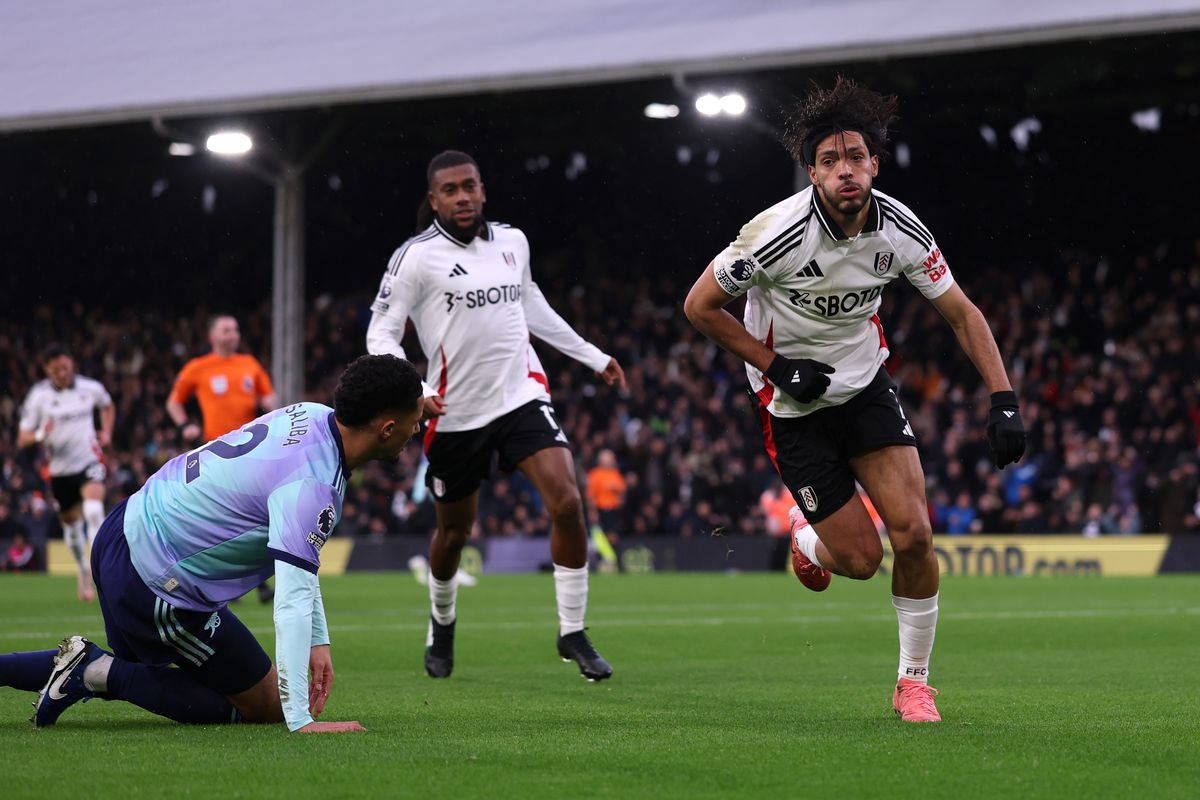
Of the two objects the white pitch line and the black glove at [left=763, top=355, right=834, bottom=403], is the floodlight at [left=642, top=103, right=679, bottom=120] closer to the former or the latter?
the white pitch line

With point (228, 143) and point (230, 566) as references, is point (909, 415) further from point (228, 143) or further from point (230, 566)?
point (230, 566)

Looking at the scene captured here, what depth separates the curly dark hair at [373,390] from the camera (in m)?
5.26

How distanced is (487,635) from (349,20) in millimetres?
13733

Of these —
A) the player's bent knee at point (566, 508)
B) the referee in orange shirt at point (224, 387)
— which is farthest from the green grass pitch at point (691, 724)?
the referee in orange shirt at point (224, 387)

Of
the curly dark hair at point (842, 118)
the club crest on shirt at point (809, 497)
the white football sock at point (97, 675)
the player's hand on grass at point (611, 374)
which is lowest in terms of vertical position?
the white football sock at point (97, 675)

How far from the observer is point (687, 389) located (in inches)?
1074

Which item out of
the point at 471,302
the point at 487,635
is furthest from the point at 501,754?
the point at 487,635

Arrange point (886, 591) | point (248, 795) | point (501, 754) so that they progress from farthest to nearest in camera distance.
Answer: point (886, 591)
point (501, 754)
point (248, 795)

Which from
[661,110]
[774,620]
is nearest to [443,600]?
[774,620]

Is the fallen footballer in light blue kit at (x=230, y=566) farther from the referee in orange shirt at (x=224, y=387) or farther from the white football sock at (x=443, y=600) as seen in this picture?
the referee in orange shirt at (x=224, y=387)

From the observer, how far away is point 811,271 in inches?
237

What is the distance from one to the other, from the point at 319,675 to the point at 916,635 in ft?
7.22

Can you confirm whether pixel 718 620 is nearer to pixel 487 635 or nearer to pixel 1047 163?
pixel 487 635

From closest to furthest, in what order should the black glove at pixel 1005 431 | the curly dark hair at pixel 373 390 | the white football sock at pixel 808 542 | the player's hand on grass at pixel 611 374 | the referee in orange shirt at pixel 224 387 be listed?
the curly dark hair at pixel 373 390 → the black glove at pixel 1005 431 → the white football sock at pixel 808 542 → the player's hand on grass at pixel 611 374 → the referee in orange shirt at pixel 224 387
